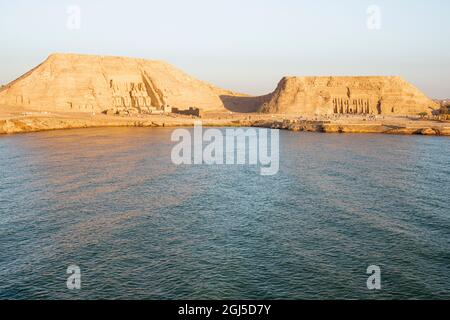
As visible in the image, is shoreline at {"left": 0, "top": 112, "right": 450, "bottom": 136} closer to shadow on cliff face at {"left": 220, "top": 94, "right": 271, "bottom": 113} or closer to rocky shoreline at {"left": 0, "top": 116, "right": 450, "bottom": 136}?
rocky shoreline at {"left": 0, "top": 116, "right": 450, "bottom": 136}

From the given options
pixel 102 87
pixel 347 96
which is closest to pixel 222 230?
pixel 102 87

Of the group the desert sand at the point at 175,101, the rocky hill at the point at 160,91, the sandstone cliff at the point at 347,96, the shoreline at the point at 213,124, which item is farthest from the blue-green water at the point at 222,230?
the sandstone cliff at the point at 347,96

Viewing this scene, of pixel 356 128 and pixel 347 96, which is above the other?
pixel 347 96

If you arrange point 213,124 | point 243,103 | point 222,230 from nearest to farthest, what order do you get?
point 222,230
point 213,124
point 243,103

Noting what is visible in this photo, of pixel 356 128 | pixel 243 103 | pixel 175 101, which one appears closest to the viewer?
pixel 356 128

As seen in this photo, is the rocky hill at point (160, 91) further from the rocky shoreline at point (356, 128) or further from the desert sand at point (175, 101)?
the rocky shoreline at point (356, 128)

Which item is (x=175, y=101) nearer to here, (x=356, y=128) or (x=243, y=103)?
(x=243, y=103)
